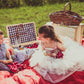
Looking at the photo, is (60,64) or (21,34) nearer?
(60,64)

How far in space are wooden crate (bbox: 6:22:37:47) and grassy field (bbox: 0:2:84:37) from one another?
3.42ft

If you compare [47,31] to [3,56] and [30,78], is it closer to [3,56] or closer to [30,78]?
[30,78]

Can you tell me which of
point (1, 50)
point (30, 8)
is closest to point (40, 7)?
point (30, 8)

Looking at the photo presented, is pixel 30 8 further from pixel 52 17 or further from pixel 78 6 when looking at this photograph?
pixel 52 17

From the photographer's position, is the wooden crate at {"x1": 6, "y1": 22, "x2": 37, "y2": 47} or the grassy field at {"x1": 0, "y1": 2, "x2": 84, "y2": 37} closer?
the wooden crate at {"x1": 6, "y1": 22, "x2": 37, "y2": 47}

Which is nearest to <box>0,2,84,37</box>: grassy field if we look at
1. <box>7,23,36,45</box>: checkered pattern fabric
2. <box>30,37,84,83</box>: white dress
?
<box>7,23,36,45</box>: checkered pattern fabric

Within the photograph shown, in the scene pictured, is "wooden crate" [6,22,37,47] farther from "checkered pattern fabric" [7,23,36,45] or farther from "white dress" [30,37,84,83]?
"white dress" [30,37,84,83]

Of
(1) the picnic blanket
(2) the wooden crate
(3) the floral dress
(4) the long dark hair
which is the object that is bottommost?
(1) the picnic blanket

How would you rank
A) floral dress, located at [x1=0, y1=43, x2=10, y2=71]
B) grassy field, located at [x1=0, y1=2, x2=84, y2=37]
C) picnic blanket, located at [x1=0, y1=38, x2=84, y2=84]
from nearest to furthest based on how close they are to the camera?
picnic blanket, located at [x1=0, y1=38, x2=84, y2=84] → floral dress, located at [x1=0, y1=43, x2=10, y2=71] → grassy field, located at [x1=0, y1=2, x2=84, y2=37]

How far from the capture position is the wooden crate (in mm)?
1977

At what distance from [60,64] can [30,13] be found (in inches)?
91.5

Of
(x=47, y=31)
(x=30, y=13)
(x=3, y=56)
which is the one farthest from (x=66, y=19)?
(x=30, y=13)

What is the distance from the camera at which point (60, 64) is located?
5.17 feet

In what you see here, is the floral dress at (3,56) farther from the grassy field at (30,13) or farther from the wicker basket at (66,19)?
the grassy field at (30,13)
